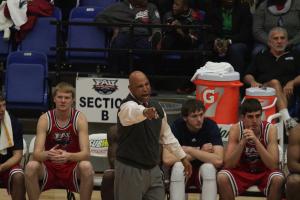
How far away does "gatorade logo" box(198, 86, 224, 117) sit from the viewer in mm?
9203

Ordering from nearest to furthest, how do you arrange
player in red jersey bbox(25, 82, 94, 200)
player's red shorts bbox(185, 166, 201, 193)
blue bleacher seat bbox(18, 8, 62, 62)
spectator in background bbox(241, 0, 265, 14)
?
player in red jersey bbox(25, 82, 94, 200) < player's red shorts bbox(185, 166, 201, 193) < blue bleacher seat bbox(18, 8, 62, 62) < spectator in background bbox(241, 0, 265, 14)

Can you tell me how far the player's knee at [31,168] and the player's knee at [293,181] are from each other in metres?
2.14

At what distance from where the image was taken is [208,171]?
311 inches

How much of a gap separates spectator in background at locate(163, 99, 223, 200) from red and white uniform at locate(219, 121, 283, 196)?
15 cm

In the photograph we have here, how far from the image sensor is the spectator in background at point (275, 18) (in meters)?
10.7

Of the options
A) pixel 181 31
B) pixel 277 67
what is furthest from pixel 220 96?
pixel 181 31

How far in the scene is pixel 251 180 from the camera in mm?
7984

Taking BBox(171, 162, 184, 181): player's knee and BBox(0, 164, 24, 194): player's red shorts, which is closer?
BBox(171, 162, 184, 181): player's knee

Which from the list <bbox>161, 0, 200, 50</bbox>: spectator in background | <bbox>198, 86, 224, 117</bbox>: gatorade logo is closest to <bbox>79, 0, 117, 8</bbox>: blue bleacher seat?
<bbox>161, 0, 200, 50</bbox>: spectator in background

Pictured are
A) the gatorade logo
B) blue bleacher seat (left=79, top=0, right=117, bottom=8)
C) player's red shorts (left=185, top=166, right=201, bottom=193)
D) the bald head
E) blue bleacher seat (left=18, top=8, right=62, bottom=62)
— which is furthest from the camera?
blue bleacher seat (left=79, top=0, right=117, bottom=8)

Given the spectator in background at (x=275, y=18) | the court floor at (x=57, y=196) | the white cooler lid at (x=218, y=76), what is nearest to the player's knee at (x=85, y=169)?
the court floor at (x=57, y=196)

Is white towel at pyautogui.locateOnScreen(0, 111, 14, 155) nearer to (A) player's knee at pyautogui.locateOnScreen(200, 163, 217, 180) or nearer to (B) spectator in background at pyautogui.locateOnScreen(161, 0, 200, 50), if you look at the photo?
(A) player's knee at pyautogui.locateOnScreen(200, 163, 217, 180)

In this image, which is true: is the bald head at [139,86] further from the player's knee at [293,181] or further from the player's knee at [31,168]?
the player's knee at [293,181]

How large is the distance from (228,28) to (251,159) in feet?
10.6
